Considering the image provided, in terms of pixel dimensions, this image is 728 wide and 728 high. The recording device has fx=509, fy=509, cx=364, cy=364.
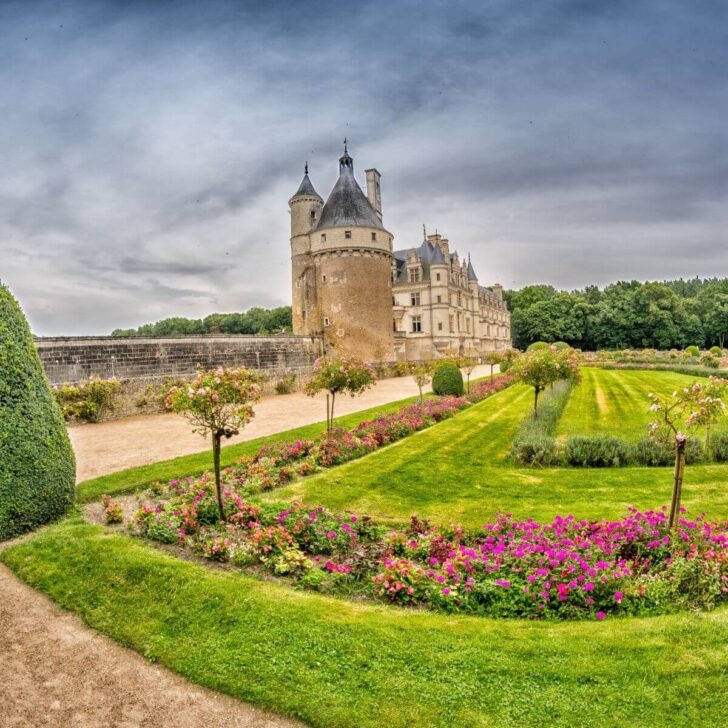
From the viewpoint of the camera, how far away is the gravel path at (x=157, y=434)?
35.6ft

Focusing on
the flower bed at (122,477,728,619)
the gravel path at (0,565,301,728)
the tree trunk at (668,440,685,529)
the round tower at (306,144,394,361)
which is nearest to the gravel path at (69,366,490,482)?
the flower bed at (122,477,728,619)

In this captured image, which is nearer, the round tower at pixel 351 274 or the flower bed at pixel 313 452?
the flower bed at pixel 313 452

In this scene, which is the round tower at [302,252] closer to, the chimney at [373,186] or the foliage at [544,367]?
the chimney at [373,186]

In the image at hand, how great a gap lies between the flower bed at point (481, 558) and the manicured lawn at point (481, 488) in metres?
1.02

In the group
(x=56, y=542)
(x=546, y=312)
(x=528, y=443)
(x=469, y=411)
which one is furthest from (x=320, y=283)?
(x=546, y=312)

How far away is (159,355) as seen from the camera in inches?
803

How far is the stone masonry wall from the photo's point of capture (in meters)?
17.2

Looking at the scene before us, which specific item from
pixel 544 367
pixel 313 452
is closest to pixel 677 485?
pixel 313 452

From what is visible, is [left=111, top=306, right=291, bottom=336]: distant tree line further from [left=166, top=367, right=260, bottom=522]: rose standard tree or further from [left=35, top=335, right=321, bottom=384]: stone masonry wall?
[left=166, top=367, right=260, bottom=522]: rose standard tree

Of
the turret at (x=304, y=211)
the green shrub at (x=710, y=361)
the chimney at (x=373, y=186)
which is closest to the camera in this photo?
the green shrub at (x=710, y=361)

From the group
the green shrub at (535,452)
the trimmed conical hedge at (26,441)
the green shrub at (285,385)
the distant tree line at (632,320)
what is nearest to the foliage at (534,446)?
the green shrub at (535,452)

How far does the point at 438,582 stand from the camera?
496 cm

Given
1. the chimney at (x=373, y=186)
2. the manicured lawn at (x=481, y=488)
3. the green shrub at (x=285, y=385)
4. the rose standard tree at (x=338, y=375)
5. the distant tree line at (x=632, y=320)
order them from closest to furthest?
the manicured lawn at (x=481, y=488)
the rose standard tree at (x=338, y=375)
the green shrub at (x=285, y=385)
the chimney at (x=373, y=186)
the distant tree line at (x=632, y=320)

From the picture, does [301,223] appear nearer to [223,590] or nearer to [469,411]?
[469,411]
